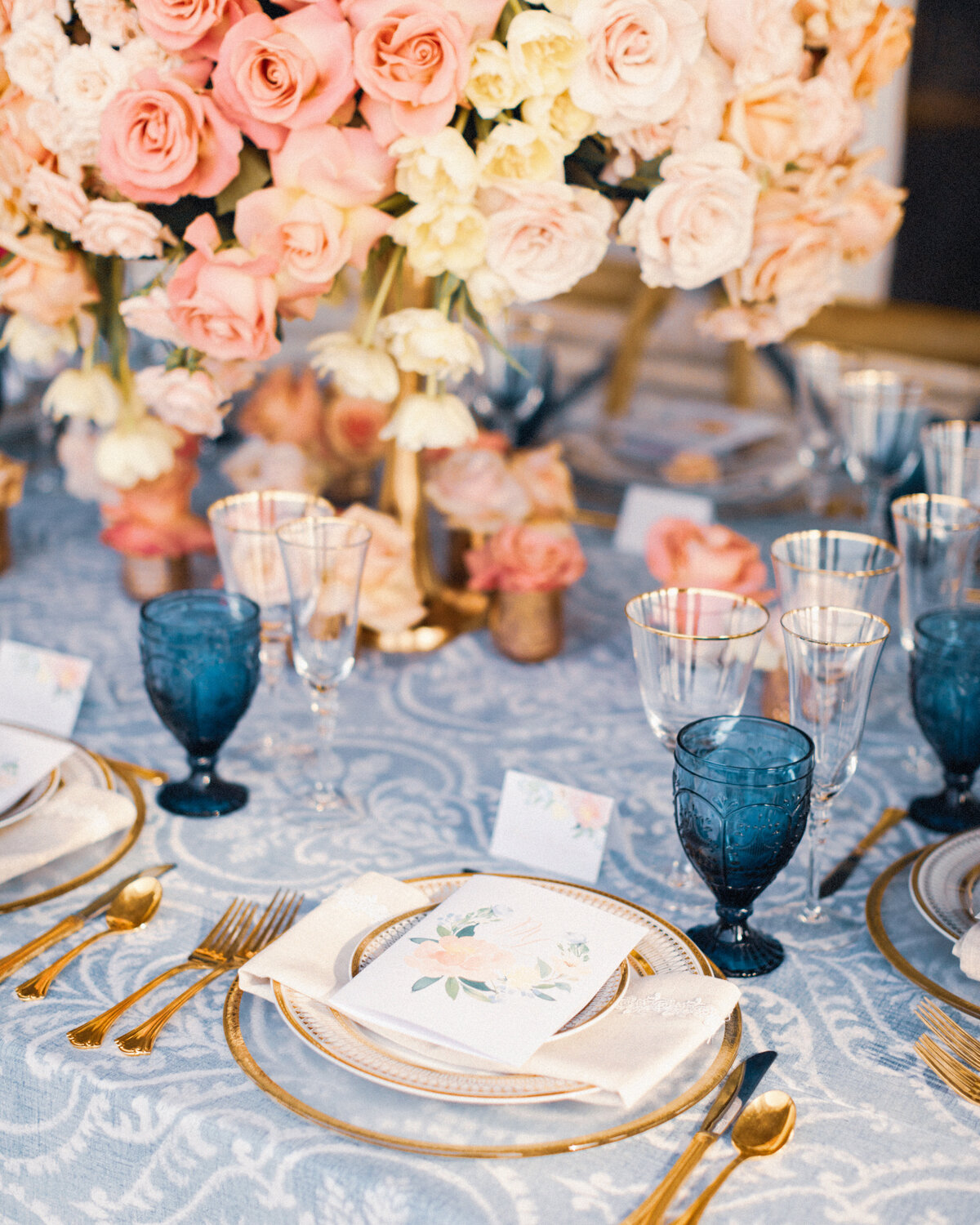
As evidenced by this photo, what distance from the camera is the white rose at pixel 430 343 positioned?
1.16 meters

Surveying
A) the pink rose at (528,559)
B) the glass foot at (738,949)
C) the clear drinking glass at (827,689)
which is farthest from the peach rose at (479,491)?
the glass foot at (738,949)

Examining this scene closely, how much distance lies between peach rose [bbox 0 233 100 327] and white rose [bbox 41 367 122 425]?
8cm

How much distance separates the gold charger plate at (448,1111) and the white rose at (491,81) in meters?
0.77

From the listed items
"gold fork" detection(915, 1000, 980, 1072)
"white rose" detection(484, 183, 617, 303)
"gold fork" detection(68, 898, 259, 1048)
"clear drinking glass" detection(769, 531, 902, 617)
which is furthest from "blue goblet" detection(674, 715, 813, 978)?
"white rose" detection(484, 183, 617, 303)

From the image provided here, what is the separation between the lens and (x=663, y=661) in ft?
3.14

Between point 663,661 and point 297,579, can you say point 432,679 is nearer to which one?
point 297,579

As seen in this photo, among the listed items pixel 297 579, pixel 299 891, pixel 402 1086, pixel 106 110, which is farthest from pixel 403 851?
pixel 106 110

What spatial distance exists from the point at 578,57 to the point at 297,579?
500mm

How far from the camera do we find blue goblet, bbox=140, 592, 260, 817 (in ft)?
3.45

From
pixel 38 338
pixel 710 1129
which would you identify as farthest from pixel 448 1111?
pixel 38 338

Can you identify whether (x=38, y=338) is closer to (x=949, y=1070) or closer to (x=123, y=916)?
(x=123, y=916)

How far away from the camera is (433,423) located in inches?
48.3

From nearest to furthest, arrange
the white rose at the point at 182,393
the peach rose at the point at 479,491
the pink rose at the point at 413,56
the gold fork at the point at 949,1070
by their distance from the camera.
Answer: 1. the gold fork at the point at 949,1070
2. the pink rose at the point at 413,56
3. the white rose at the point at 182,393
4. the peach rose at the point at 479,491

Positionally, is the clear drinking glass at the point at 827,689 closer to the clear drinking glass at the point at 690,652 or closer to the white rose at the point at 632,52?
the clear drinking glass at the point at 690,652
